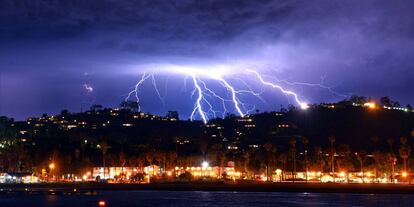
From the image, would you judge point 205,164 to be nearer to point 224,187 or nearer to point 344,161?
point 344,161

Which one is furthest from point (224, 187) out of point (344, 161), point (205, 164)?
point (205, 164)

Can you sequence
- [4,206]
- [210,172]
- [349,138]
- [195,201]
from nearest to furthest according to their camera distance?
[4,206], [195,201], [210,172], [349,138]

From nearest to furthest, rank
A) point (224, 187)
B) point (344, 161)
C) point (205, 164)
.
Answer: point (224, 187)
point (344, 161)
point (205, 164)

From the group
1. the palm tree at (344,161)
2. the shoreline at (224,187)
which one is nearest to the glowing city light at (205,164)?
the palm tree at (344,161)

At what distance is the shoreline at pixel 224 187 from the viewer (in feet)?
305

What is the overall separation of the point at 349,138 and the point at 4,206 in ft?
401

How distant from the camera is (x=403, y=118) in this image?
192 m

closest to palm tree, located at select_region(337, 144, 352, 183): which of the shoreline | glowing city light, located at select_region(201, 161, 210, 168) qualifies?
the shoreline

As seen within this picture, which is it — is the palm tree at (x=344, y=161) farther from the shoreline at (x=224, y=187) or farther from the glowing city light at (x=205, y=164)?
the glowing city light at (x=205, y=164)

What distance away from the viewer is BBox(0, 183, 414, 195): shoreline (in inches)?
3664

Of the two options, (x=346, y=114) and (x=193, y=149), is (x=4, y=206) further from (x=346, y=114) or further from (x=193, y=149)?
(x=346, y=114)

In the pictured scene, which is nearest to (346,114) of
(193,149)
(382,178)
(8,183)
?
(193,149)

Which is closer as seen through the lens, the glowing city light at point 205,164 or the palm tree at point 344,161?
the palm tree at point 344,161

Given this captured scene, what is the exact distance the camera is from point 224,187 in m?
106
